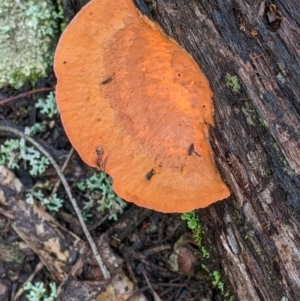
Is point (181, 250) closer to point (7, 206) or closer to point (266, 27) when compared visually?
point (7, 206)

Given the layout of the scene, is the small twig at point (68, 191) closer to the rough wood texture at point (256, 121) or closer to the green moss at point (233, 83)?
the rough wood texture at point (256, 121)

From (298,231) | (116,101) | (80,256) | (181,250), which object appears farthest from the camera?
(181,250)

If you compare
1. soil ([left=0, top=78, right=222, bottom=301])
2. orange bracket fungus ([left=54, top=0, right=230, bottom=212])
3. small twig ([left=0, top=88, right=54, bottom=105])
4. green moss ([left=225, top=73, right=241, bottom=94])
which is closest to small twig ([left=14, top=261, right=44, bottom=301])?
soil ([left=0, top=78, right=222, bottom=301])

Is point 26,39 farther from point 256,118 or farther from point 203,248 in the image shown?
point 203,248

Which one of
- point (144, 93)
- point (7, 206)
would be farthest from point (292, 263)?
point (7, 206)

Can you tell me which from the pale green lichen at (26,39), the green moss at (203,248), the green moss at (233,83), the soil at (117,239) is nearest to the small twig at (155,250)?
the soil at (117,239)

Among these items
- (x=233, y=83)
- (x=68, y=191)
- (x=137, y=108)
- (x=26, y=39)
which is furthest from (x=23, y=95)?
(x=233, y=83)
